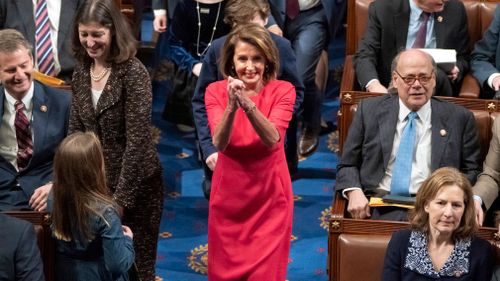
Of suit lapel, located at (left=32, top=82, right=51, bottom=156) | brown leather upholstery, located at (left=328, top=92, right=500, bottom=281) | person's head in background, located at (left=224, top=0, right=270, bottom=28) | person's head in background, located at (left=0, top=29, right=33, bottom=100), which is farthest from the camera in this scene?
person's head in background, located at (left=224, top=0, right=270, bottom=28)

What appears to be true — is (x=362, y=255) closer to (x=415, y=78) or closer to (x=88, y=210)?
(x=415, y=78)

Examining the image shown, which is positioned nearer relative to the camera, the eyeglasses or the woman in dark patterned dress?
the woman in dark patterned dress

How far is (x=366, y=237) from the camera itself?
3912 mm

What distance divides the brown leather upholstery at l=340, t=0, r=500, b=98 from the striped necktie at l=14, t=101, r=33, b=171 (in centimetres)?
144

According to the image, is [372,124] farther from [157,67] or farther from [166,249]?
[157,67]

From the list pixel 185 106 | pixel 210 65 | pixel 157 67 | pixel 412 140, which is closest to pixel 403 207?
pixel 412 140

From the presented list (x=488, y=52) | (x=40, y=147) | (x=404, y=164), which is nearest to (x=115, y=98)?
(x=40, y=147)

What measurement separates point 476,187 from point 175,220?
64.1 inches

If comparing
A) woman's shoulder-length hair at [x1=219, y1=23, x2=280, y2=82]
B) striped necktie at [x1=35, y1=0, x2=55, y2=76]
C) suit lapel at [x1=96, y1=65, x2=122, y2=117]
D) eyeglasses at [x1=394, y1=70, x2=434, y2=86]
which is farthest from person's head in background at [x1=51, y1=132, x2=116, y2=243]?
striped necktie at [x1=35, y1=0, x2=55, y2=76]

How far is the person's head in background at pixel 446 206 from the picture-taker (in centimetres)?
372

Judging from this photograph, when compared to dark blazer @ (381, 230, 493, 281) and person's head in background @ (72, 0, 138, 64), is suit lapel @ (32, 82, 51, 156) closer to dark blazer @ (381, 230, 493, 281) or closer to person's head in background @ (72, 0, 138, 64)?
person's head in background @ (72, 0, 138, 64)

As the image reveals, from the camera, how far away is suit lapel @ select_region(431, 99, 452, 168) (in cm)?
424

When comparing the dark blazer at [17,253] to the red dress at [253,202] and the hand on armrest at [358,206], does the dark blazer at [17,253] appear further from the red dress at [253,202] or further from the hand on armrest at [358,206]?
the hand on armrest at [358,206]

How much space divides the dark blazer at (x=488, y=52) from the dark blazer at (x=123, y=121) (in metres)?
1.63
